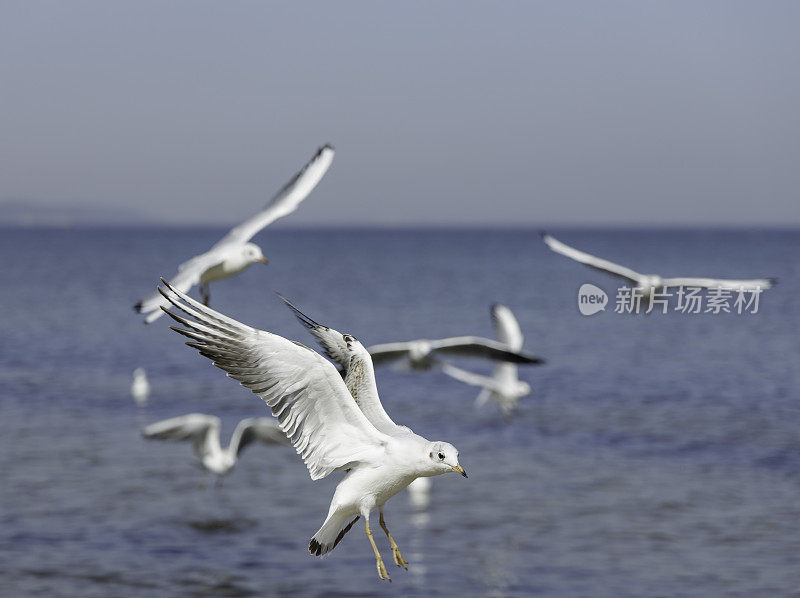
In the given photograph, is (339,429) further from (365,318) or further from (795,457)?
(365,318)

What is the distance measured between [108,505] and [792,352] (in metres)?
28.5

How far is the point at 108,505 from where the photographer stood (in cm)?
1677

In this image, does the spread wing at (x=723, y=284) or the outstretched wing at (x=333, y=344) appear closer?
the outstretched wing at (x=333, y=344)

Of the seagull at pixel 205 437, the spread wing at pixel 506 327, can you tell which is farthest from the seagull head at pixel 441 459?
the spread wing at pixel 506 327

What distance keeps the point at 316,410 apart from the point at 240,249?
3.49 m

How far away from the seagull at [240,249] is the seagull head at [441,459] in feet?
7.25

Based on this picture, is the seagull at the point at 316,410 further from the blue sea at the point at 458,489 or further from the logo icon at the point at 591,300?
the blue sea at the point at 458,489

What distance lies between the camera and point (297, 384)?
5.22 meters

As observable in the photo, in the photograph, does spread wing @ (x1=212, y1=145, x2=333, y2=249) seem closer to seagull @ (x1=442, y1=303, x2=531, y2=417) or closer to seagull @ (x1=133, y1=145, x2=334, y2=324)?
seagull @ (x1=133, y1=145, x2=334, y2=324)

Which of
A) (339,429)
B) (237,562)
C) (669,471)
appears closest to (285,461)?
(237,562)

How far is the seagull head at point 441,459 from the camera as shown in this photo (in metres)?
4.67

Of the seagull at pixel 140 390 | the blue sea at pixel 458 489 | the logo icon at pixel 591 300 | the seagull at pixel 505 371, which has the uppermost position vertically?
the logo icon at pixel 591 300

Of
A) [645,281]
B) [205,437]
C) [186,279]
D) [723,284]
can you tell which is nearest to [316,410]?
[186,279]

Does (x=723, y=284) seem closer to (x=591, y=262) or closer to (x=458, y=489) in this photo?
(x=591, y=262)
